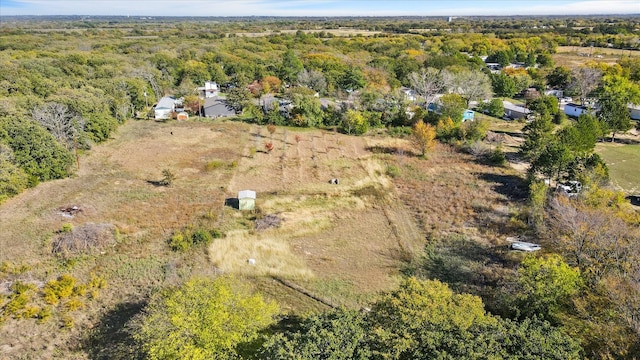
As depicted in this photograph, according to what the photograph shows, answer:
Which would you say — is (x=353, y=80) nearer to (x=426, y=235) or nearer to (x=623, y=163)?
(x=623, y=163)

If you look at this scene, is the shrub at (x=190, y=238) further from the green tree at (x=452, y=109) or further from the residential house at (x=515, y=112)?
the residential house at (x=515, y=112)

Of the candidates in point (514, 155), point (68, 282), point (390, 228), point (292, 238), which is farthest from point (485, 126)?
point (68, 282)

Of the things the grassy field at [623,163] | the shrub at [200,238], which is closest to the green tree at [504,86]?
the grassy field at [623,163]

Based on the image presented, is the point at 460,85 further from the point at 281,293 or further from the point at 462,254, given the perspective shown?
the point at 281,293

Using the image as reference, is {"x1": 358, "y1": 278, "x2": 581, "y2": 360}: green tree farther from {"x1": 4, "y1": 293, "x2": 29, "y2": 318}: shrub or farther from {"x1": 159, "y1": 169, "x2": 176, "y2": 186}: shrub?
{"x1": 159, "y1": 169, "x2": 176, "y2": 186}: shrub

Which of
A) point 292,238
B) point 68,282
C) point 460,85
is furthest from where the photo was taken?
point 460,85
